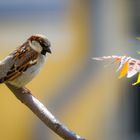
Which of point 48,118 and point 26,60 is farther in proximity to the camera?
point 26,60

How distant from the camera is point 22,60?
197 centimetres

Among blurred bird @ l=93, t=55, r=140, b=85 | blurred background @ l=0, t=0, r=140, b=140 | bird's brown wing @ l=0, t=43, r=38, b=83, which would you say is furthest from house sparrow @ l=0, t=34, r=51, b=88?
blurred background @ l=0, t=0, r=140, b=140

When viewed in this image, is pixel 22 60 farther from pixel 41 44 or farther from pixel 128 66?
pixel 128 66

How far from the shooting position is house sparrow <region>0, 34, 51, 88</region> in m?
1.89

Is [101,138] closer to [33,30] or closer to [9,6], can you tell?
[33,30]

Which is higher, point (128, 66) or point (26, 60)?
point (128, 66)

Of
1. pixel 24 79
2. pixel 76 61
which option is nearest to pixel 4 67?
pixel 24 79

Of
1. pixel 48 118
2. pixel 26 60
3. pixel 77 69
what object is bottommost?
pixel 77 69

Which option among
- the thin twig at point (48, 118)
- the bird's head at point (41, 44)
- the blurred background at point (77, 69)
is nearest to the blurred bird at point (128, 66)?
the thin twig at point (48, 118)

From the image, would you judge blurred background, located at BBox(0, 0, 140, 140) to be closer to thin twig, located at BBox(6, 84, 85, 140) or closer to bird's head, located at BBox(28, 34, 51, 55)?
bird's head, located at BBox(28, 34, 51, 55)

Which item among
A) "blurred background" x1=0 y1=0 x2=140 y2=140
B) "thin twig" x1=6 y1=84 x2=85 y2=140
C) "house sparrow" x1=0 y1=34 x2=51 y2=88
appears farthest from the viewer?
"blurred background" x1=0 y1=0 x2=140 y2=140

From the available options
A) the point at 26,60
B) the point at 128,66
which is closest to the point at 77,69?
the point at 26,60

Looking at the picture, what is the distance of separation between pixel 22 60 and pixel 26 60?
16 millimetres

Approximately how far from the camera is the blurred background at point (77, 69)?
10.3 feet
